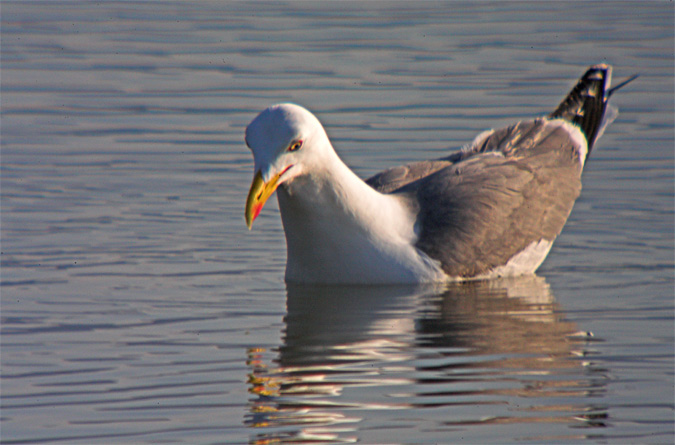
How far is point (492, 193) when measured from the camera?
31.8 ft

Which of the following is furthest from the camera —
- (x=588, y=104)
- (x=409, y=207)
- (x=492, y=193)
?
(x=588, y=104)

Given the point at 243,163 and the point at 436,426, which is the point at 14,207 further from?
the point at 436,426

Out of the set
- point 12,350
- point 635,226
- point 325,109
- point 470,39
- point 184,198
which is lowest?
point 12,350

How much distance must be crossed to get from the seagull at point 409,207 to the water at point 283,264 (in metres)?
0.20

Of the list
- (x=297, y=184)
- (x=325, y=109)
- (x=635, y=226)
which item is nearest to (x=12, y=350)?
(x=297, y=184)

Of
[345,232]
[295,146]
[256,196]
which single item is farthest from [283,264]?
[256,196]

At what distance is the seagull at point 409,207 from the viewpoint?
831 cm

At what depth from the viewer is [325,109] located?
15141mm

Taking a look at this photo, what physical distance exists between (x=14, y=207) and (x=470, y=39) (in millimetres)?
9766

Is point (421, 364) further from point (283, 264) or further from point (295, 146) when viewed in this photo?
point (283, 264)

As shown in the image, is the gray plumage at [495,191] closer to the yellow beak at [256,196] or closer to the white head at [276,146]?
the white head at [276,146]

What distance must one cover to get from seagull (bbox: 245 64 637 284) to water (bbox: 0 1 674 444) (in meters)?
0.20

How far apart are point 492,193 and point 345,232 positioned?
1.33 metres

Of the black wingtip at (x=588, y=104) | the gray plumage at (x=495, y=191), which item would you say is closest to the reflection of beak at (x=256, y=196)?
the gray plumage at (x=495, y=191)
